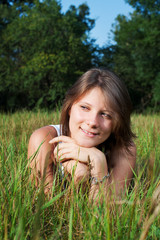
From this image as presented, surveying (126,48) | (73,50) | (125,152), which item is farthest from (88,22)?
(125,152)

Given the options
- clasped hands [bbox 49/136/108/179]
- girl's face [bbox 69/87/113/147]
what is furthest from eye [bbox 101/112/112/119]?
clasped hands [bbox 49/136/108/179]

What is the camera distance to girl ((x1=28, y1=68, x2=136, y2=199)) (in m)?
1.71

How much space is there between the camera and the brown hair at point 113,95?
6.09ft

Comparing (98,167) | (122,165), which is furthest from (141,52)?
(98,167)

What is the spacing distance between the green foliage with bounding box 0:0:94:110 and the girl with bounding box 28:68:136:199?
34.4ft

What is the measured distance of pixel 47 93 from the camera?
44.7 feet

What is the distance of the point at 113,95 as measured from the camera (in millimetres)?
1838

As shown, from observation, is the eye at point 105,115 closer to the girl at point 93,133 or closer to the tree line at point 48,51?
the girl at point 93,133

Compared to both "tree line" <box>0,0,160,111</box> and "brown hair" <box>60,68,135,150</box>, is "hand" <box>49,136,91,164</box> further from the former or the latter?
"tree line" <box>0,0,160,111</box>

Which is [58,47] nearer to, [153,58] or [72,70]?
[72,70]

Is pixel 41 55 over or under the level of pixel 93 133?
over

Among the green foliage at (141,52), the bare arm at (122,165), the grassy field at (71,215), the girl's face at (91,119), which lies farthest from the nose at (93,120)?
the green foliage at (141,52)

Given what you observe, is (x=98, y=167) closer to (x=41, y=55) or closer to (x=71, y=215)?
(x=71, y=215)

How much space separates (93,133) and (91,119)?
0.36ft
